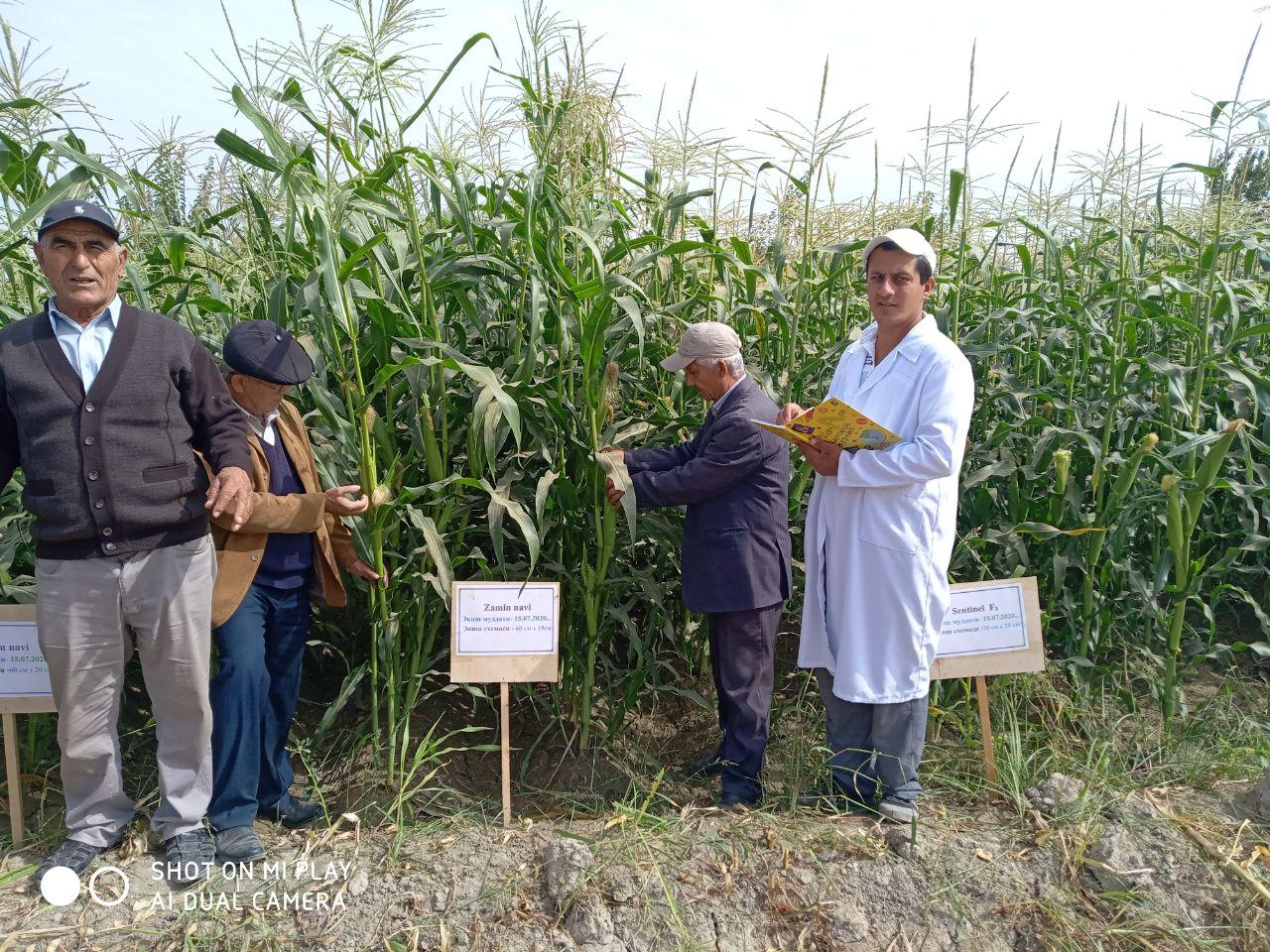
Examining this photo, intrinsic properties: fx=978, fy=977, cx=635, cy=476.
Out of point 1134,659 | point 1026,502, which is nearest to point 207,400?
point 1026,502

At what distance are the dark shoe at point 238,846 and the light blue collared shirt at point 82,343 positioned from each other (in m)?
1.35

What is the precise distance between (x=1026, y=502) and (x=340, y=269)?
270 centimetres

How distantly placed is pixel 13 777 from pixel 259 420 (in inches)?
52.7

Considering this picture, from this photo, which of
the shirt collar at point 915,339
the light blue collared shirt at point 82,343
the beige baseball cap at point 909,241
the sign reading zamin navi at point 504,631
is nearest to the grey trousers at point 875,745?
the sign reading zamin navi at point 504,631

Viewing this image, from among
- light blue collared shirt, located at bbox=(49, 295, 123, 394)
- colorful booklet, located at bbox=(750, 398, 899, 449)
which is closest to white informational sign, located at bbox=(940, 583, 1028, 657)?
colorful booklet, located at bbox=(750, 398, 899, 449)

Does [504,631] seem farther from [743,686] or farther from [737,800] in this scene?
[737,800]

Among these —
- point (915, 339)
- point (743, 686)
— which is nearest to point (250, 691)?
point (743, 686)

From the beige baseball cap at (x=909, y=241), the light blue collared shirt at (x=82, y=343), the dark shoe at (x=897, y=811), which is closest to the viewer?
the light blue collared shirt at (x=82, y=343)

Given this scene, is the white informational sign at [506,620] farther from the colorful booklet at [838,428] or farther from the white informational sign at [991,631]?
the white informational sign at [991,631]

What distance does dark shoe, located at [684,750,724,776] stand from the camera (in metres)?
3.52

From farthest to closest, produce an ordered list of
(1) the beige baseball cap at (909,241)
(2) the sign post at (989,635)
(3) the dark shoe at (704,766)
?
(3) the dark shoe at (704,766) < (2) the sign post at (989,635) < (1) the beige baseball cap at (909,241)

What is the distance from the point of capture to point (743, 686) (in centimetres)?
333

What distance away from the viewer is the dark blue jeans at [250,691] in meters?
2.91

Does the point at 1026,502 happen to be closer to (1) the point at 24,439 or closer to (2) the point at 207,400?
(2) the point at 207,400
